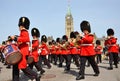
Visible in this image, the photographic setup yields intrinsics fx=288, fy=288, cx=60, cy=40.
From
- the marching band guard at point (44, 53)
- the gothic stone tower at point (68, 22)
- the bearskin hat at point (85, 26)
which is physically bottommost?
the marching band guard at point (44, 53)

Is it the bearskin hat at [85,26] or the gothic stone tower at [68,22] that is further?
the gothic stone tower at [68,22]

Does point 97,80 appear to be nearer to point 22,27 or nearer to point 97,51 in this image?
point 22,27

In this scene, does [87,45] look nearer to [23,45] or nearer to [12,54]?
[23,45]

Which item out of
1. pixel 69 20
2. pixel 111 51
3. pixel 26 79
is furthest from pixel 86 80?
pixel 69 20

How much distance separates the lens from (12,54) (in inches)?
314

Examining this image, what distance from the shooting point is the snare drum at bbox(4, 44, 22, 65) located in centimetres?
796

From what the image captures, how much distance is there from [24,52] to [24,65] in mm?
405

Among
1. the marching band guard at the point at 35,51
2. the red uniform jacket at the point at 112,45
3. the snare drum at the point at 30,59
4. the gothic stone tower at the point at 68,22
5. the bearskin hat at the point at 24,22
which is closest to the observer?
Answer: the bearskin hat at the point at 24,22

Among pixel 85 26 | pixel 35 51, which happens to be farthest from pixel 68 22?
pixel 85 26

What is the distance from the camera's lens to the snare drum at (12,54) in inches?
314

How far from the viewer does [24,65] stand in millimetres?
8430

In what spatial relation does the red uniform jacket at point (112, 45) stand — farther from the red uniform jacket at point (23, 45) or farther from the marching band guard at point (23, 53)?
the red uniform jacket at point (23, 45)

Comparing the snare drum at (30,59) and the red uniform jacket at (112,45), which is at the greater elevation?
the red uniform jacket at (112,45)

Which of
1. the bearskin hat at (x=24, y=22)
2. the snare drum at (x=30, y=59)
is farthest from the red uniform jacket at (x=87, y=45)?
the bearskin hat at (x=24, y=22)
